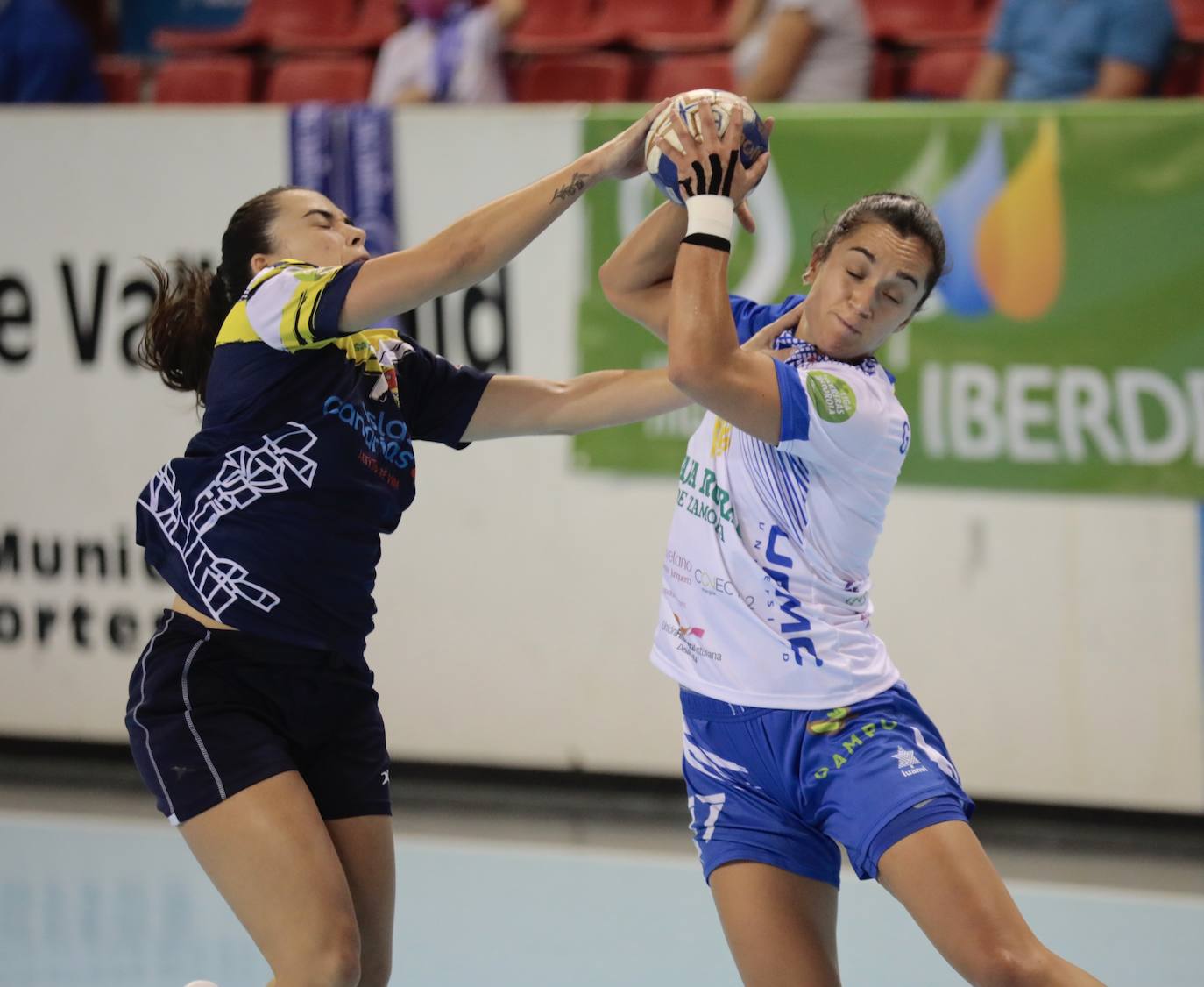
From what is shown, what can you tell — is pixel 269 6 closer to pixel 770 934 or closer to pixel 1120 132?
pixel 1120 132

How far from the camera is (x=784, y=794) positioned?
300 centimetres

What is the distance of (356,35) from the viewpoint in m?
8.17

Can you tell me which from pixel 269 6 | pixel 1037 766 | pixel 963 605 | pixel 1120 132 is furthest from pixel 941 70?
pixel 269 6

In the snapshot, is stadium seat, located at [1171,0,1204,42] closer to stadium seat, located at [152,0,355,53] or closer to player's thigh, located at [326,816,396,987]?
stadium seat, located at [152,0,355,53]

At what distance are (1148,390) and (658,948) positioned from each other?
8.28ft

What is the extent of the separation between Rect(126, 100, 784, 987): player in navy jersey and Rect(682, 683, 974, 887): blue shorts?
671 millimetres

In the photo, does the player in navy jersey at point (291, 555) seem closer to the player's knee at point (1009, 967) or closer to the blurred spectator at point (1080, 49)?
the player's knee at point (1009, 967)

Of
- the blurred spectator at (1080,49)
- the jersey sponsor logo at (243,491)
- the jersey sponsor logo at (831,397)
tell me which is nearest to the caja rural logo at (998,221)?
the blurred spectator at (1080,49)

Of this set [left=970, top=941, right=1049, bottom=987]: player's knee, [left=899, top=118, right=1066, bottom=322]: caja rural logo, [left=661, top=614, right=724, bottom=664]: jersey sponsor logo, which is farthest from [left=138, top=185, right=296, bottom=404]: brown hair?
[left=899, top=118, right=1066, bottom=322]: caja rural logo

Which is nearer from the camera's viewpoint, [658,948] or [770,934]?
[770,934]

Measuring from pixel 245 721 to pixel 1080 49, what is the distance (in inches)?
170

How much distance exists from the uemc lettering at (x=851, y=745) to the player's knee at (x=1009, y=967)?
1.37ft

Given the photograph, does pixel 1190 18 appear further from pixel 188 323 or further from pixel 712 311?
pixel 188 323

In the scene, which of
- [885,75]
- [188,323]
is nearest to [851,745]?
[188,323]
